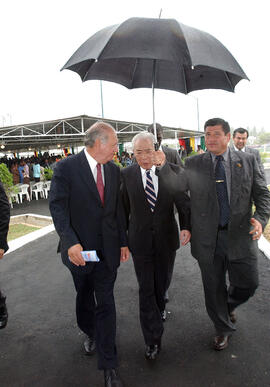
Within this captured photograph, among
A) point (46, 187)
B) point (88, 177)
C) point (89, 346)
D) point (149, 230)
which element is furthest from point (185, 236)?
point (46, 187)

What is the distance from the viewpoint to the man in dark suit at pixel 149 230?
267 centimetres

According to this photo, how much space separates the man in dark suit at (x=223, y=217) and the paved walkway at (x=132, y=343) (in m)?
0.29

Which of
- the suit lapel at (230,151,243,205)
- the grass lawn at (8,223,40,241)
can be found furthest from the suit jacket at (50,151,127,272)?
the grass lawn at (8,223,40,241)

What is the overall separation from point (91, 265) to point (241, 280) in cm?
145

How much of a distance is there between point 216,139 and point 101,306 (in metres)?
1.85

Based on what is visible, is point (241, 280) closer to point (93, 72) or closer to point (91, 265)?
point (91, 265)

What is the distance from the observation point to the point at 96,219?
2467 millimetres

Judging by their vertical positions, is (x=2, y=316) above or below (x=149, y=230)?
below

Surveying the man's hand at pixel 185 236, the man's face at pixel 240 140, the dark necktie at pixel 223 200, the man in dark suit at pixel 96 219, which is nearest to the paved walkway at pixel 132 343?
the man in dark suit at pixel 96 219

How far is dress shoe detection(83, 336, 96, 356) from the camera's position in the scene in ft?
9.09

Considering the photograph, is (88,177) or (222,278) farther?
(222,278)

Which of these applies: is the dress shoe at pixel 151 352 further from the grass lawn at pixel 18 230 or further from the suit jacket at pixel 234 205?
the grass lawn at pixel 18 230

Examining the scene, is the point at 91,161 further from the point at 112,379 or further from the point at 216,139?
the point at 112,379

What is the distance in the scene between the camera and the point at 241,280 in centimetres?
278
